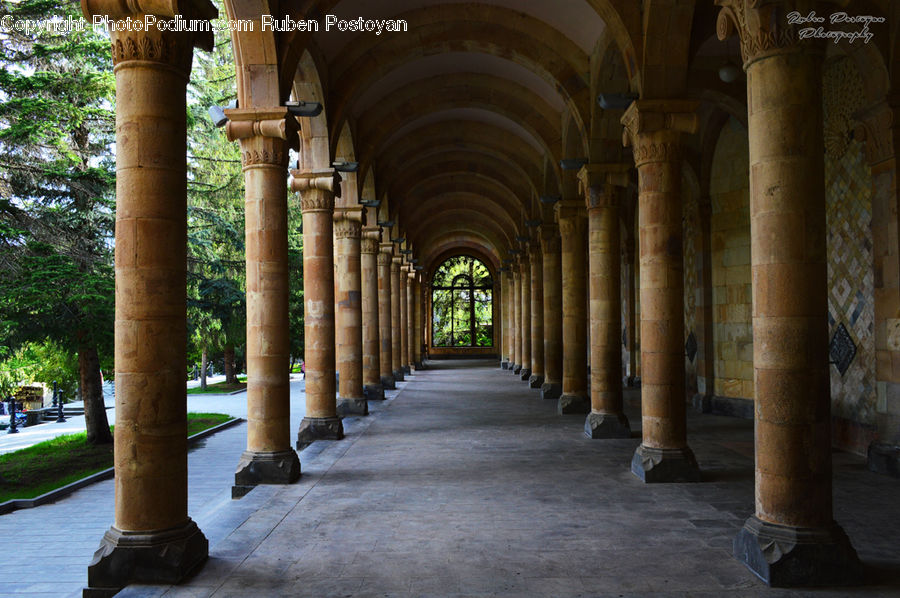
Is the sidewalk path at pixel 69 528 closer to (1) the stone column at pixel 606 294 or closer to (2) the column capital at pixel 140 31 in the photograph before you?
(2) the column capital at pixel 140 31

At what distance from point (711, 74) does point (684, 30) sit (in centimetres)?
449

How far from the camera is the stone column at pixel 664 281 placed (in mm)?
8633

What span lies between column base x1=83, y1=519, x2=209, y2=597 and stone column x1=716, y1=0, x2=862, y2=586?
4.37 metres

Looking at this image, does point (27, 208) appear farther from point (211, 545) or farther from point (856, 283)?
point (856, 283)

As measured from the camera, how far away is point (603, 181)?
11.8 meters

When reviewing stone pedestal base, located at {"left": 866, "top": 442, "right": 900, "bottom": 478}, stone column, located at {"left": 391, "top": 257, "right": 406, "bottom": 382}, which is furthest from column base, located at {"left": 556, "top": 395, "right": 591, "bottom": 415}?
stone column, located at {"left": 391, "top": 257, "right": 406, "bottom": 382}

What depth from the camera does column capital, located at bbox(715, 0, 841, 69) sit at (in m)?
5.25

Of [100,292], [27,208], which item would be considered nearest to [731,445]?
[100,292]

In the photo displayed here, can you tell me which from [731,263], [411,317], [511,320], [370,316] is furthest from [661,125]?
[411,317]

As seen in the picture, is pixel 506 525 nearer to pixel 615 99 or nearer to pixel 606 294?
pixel 615 99

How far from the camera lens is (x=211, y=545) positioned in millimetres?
6188

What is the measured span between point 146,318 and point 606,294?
26.5 ft

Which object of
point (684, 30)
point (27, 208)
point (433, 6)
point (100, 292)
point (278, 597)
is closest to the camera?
point (278, 597)

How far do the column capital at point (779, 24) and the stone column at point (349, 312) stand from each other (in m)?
10.5
